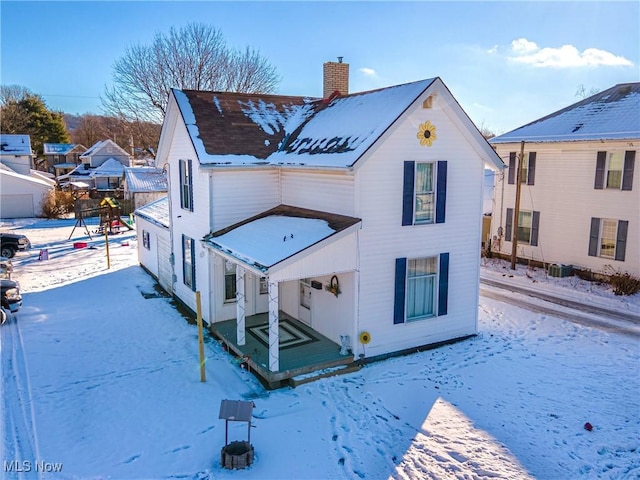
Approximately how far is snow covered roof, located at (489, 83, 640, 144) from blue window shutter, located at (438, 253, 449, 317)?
10442mm

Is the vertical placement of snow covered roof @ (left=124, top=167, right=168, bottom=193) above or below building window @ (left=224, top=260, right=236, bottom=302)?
above

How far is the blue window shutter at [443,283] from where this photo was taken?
12312 millimetres

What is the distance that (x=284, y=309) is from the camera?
→ 14.4m

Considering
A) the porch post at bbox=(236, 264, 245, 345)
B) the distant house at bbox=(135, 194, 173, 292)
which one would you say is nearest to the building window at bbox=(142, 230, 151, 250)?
the distant house at bbox=(135, 194, 173, 292)

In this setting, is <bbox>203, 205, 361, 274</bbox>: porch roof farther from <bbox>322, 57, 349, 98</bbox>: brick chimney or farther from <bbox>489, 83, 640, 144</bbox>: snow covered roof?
<bbox>489, 83, 640, 144</bbox>: snow covered roof

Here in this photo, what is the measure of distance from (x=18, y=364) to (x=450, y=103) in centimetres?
1201

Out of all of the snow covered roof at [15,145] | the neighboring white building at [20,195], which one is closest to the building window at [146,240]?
the neighboring white building at [20,195]

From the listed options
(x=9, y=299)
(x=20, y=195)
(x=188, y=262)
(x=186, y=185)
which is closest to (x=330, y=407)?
(x=188, y=262)

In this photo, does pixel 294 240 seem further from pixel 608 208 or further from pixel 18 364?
pixel 608 208

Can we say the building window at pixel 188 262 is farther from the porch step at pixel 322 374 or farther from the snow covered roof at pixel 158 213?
the porch step at pixel 322 374

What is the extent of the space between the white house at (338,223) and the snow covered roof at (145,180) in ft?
81.1

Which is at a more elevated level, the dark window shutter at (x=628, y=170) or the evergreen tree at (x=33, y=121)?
the evergreen tree at (x=33, y=121)

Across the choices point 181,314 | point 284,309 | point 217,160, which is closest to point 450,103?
point 217,160

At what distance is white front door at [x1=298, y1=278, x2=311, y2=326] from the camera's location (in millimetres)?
13125
